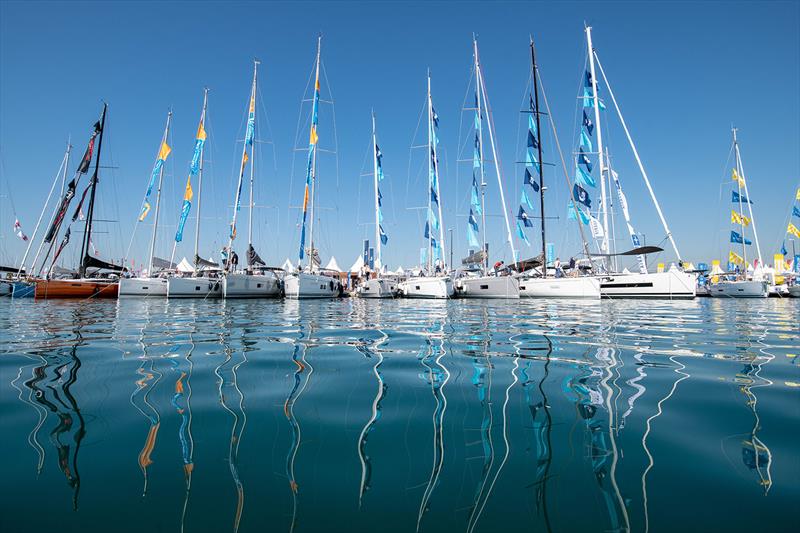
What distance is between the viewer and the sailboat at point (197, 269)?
2812cm

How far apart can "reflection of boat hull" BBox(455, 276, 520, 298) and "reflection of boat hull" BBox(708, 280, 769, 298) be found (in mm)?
21101

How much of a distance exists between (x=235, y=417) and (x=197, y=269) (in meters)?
32.3

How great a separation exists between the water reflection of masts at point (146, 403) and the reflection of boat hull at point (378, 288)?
1048 inches

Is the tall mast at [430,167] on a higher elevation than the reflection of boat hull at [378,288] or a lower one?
higher

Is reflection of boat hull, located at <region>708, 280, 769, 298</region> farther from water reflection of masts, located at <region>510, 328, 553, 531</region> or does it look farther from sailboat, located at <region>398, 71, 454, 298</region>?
water reflection of masts, located at <region>510, 328, 553, 531</region>

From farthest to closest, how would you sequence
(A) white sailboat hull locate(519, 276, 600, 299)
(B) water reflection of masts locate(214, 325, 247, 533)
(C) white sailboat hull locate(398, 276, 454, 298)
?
(C) white sailboat hull locate(398, 276, 454, 298) < (A) white sailboat hull locate(519, 276, 600, 299) < (B) water reflection of masts locate(214, 325, 247, 533)

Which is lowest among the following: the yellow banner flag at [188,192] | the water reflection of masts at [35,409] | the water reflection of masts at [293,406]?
the water reflection of masts at [293,406]

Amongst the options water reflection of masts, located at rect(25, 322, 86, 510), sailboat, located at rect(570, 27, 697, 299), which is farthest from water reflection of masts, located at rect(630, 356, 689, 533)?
sailboat, located at rect(570, 27, 697, 299)

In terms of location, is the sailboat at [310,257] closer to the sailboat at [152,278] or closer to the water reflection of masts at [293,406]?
the sailboat at [152,278]

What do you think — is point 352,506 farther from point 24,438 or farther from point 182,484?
point 24,438

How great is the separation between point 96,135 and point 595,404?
134 ft

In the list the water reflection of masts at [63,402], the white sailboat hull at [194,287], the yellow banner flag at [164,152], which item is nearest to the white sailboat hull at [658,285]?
the water reflection of masts at [63,402]

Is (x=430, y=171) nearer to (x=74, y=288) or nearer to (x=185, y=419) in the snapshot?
(x=74, y=288)

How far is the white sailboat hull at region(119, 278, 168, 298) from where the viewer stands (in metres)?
27.6
